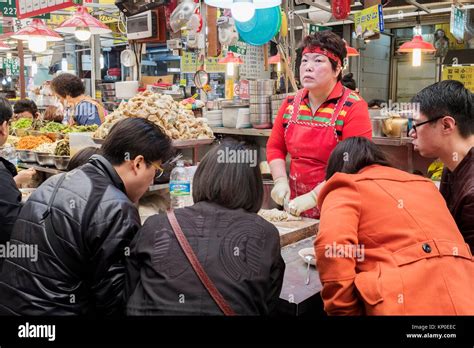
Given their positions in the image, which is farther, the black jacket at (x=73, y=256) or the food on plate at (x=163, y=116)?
the food on plate at (x=163, y=116)

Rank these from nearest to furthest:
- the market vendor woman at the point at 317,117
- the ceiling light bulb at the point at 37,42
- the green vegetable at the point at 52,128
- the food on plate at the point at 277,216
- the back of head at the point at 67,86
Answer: the food on plate at the point at 277,216
the market vendor woman at the point at 317,117
the green vegetable at the point at 52,128
the back of head at the point at 67,86
the ceiling light bulb at the point at 37,42

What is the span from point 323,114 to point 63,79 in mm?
3529

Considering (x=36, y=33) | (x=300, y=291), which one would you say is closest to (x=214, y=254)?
(x=300, y=291)

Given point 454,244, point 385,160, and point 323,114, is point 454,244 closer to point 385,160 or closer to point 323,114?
point 385,160

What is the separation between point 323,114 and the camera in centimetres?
291

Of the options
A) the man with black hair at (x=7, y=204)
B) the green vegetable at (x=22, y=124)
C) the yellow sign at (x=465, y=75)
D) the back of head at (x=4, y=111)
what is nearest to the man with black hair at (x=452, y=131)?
the man with black hair at (x=7, y=204)

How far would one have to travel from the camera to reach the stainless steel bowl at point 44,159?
363 centimetres

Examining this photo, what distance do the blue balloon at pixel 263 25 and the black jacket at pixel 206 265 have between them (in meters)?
2.78

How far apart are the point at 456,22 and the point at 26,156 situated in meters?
5.79

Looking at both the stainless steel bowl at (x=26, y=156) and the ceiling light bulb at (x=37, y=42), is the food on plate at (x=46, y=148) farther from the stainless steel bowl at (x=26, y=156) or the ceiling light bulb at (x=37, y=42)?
the ceiling light bulb at (x=37, y=42)

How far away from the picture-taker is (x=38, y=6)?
5465 millimetres

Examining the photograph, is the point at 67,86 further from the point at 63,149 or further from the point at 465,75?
the point at 465,75

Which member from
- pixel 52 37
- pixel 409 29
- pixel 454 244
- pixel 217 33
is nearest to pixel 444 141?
pixel 454 244

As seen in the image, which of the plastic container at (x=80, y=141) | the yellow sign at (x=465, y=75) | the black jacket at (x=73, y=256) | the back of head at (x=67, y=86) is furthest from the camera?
the yellow sign at (x=465, y=75)
